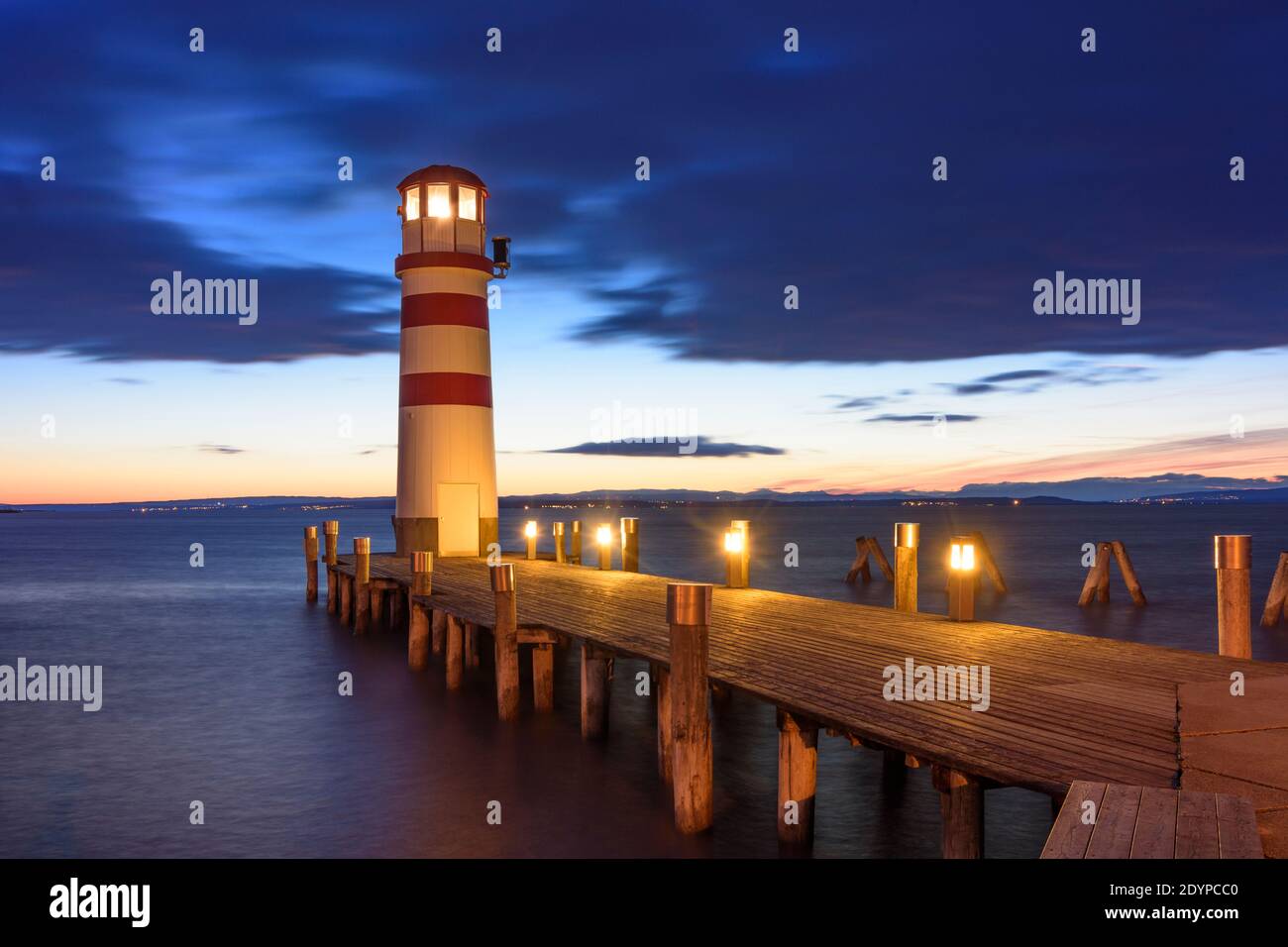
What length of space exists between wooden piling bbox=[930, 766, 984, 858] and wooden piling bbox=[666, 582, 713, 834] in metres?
2.31

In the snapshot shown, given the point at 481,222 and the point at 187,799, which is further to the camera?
the point at 481,222

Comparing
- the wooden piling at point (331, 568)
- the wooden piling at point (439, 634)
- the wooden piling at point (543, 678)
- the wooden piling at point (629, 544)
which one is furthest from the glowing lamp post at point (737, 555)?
the wooden piling at point (331, 568)

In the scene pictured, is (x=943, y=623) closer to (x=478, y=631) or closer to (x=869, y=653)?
(x=869, y=653)

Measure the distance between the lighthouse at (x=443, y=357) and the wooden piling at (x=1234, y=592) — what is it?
57.6 feet

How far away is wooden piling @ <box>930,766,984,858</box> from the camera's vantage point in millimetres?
6383

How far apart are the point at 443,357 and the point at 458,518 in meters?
3.98

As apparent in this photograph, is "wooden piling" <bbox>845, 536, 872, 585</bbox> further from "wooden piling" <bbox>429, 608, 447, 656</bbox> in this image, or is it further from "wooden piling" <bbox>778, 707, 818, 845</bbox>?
"wooden piling" <bbox>778, 707, 818, 845</bbox>

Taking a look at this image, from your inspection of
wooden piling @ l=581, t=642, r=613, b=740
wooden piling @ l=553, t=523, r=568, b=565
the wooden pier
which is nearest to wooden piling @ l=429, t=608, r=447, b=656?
the wooden pier

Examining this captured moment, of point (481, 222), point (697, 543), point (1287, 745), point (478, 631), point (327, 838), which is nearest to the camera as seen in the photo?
point (1287, 745)

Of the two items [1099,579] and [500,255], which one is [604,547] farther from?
[1099,579]

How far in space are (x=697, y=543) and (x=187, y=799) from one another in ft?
205
